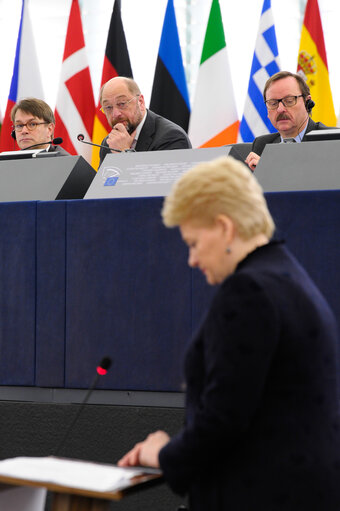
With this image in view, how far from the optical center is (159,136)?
394cm

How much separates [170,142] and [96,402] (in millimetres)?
1535

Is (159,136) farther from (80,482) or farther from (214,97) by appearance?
(80,482)

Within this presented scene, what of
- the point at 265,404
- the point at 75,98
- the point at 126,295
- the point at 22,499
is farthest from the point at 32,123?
the point at 265,404

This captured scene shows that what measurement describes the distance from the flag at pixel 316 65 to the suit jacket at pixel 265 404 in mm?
4554

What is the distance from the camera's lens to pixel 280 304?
4.49 feet

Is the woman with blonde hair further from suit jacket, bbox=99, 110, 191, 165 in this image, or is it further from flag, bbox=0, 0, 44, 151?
flag, bbox=0, 0, 44, 151

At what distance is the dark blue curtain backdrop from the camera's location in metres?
2.71

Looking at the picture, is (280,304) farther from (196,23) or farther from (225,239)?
(196,23)

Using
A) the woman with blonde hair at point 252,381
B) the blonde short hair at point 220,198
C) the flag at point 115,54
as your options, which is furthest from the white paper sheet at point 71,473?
the flag at point 115,54

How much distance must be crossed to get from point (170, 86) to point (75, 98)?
80 cm

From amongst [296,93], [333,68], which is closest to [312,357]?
[296,93]

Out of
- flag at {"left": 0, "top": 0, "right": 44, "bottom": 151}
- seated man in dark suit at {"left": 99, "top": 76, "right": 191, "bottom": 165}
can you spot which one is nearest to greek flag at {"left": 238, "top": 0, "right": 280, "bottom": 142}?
seated man in dark suit at {"left": 99, "top": 76, "right": 191, "bottom": 165}

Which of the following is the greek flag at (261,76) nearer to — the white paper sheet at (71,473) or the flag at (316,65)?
the flag at (316,65)

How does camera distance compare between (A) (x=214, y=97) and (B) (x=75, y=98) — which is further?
(B) (x=75, y=98)
